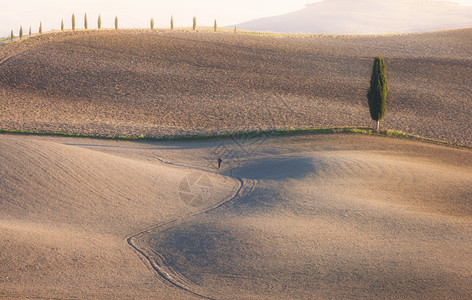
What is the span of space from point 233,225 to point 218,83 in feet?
96.9

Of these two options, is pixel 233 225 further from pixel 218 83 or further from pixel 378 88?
pixel 218 83

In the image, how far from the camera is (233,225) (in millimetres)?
18219

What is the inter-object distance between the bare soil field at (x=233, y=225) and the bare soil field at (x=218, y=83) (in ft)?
29.2

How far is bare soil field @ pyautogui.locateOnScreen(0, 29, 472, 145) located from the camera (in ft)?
122

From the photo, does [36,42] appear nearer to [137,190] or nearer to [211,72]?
[211,72]

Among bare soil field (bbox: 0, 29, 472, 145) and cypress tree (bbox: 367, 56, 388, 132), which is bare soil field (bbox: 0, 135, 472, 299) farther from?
bare soil field (bbox: 0, 29, 472, 145)

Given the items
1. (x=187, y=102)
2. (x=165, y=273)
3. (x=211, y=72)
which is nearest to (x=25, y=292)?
(x=165, y=273)

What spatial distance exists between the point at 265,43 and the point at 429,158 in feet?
114

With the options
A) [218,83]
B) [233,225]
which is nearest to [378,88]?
[218,83]

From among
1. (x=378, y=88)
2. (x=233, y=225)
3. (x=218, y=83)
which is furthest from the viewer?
(x=218, y=83)

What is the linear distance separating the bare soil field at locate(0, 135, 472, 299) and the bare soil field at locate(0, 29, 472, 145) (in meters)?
8.90

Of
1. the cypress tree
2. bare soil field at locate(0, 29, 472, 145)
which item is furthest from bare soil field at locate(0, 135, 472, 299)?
bare soil field at locate(0, 29, 472, 145)

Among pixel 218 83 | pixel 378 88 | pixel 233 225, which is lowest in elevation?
pixel 233 225

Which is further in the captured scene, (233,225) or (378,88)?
(378,88)
